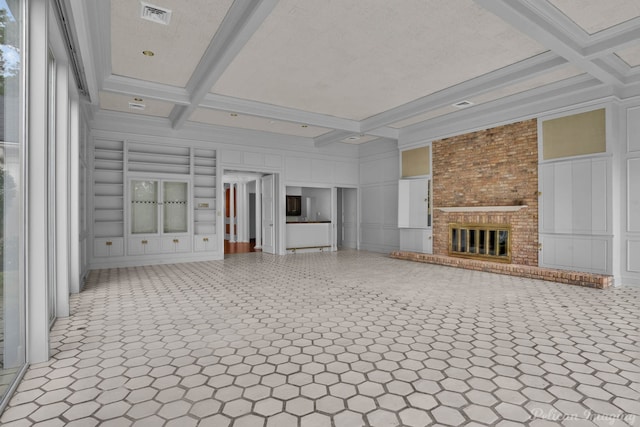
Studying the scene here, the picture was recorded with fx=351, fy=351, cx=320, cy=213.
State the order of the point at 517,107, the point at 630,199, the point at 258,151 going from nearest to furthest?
1. the point at 630,199
2. the point at 517,107
3. the point at 258,151

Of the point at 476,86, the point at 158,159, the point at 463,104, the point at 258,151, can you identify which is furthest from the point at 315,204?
the point at 476,86

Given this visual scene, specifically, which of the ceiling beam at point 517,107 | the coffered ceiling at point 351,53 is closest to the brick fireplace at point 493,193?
the ceiling beam at point 517,107

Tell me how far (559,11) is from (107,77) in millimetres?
6339

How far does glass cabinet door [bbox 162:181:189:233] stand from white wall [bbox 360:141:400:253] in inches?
209

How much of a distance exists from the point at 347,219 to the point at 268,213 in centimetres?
294

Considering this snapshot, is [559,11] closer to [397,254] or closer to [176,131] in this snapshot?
[397,254]

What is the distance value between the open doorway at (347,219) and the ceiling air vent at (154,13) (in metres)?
8.10

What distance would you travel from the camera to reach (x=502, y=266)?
21.3 feet

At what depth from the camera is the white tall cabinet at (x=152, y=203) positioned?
24.9 ft

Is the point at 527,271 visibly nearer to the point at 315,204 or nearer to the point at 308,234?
the point at 308,234

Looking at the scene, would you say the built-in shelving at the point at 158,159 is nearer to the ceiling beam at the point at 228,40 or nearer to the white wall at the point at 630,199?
the ceiling beam at the point at 228,40

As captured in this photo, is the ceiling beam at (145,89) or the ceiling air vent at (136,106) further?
the ceiling air vent at (136,106)

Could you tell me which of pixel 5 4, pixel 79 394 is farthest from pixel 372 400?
pixel 5 4

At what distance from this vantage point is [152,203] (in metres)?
8.14
